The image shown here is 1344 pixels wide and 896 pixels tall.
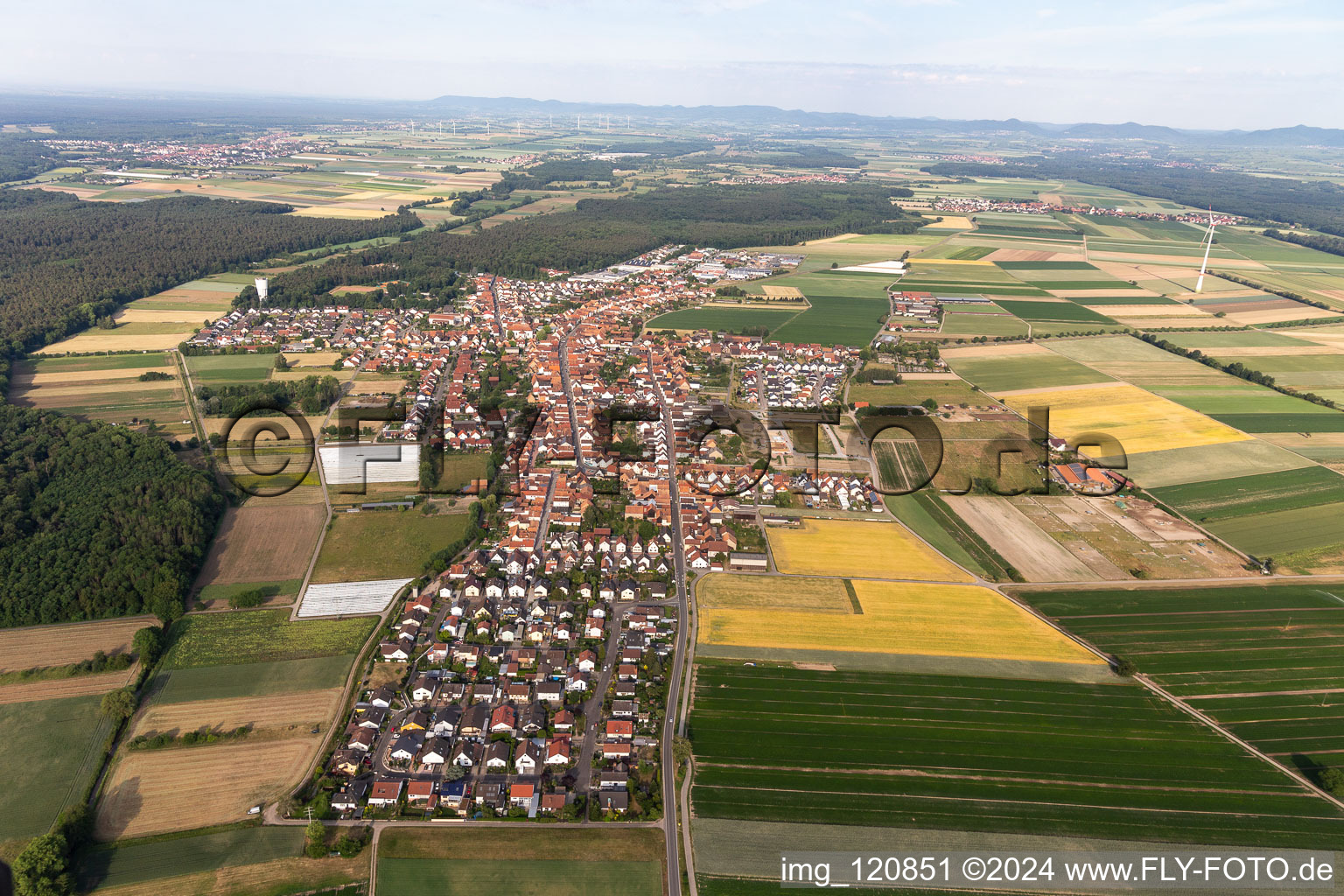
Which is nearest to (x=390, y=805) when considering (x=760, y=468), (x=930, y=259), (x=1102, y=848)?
(x=1102, y=848)

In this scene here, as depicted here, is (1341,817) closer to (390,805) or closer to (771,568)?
(771,568)

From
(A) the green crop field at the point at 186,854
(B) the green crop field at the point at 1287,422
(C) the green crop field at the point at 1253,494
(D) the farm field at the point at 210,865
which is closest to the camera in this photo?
(D) the farm field at the point at 210,865

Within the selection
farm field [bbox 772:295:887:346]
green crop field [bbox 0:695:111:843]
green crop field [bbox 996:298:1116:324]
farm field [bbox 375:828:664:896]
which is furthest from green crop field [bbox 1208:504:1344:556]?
green crop field [bbox 0:695:111:843]

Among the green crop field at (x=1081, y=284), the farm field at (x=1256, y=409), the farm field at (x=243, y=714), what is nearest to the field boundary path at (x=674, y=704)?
the farm field at (x=243, y=714)

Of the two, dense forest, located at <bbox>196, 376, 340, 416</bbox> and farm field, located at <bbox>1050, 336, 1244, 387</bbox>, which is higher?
farm field, located at <bbox>1050, 336, 1244, 387</bbox>

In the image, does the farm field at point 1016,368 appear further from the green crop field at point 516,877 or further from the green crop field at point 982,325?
the green crop field at point 516,877

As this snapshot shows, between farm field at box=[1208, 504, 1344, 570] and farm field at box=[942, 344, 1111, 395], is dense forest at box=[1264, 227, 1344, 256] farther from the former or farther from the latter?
farm field at box=[1208, 504, 1344, 570]
